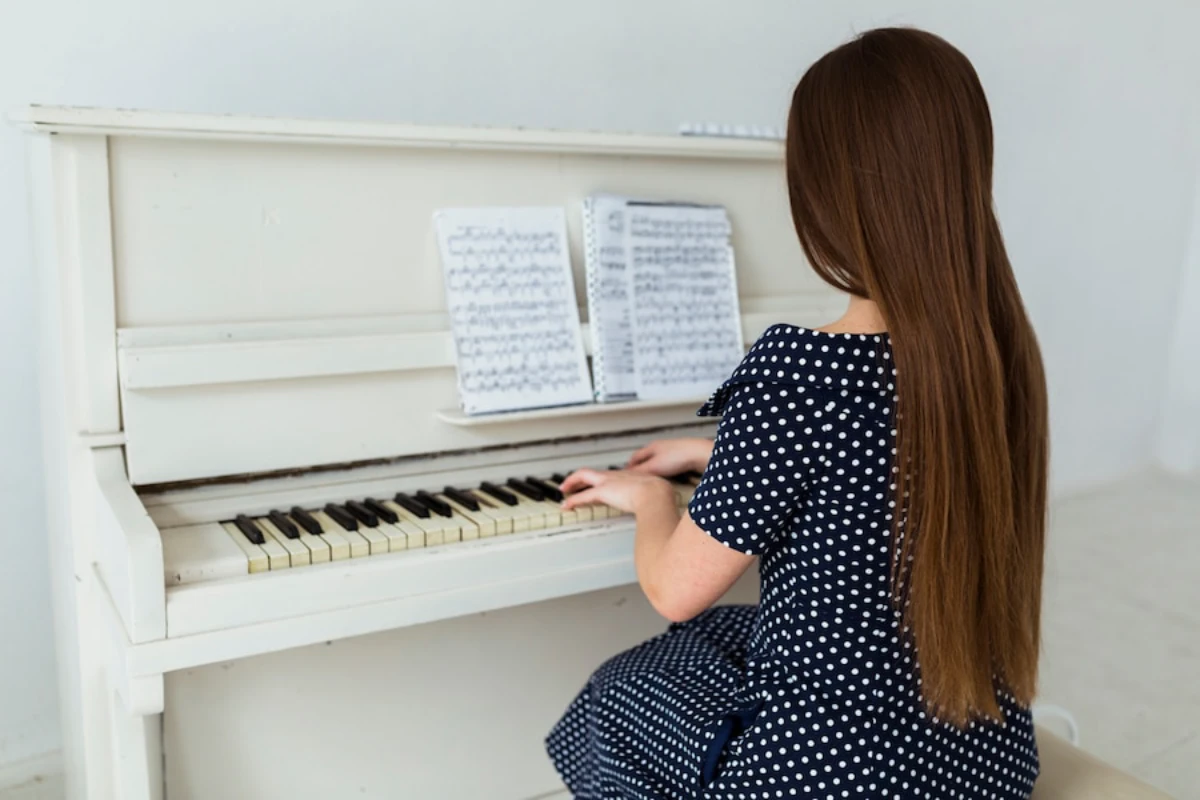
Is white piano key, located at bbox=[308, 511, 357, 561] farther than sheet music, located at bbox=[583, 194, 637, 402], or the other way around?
sheet music, located at bbox=[583, 194, 637, 402]

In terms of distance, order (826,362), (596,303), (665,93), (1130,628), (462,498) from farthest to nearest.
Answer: (1130,628)
(665,93)
(596,303)
(462,498)
(826,362)

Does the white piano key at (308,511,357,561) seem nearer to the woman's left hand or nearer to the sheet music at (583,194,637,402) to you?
the woman's left hand

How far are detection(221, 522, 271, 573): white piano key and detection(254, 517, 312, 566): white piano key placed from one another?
1.1 inches

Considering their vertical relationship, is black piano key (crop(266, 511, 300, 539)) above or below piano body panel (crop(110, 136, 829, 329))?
below

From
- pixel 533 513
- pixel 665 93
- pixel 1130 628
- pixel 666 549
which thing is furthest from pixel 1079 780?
pixel 1130 628

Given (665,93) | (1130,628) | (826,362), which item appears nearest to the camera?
(826,362)

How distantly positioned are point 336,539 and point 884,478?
69 centimetres

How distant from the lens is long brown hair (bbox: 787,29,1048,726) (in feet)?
3.62

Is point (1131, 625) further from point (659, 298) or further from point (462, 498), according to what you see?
point (462, 498)

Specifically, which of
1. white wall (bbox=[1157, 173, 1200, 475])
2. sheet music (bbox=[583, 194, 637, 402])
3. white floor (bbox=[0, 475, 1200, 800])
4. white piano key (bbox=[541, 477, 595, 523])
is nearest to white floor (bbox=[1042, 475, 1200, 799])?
white floor (bbox=[0, 475, 1200, 800])

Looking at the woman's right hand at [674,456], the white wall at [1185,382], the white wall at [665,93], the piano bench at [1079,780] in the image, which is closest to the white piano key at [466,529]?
the woman's right hand at [674,456]

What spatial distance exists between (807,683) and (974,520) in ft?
0.81

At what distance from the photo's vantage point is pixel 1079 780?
137 centimetres

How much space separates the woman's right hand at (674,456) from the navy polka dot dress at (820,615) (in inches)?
15.5
